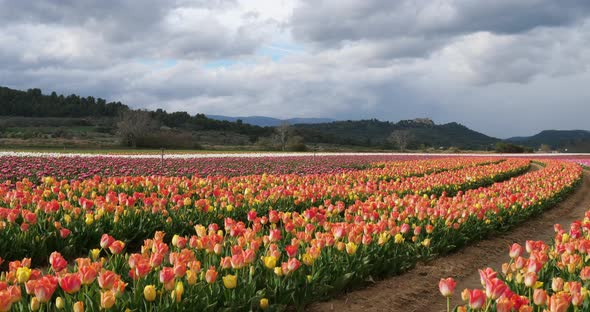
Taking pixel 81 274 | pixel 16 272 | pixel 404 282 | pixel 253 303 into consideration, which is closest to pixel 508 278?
pixel 404 282

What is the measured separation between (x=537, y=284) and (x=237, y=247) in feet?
7.63

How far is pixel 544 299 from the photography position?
10.4 feet

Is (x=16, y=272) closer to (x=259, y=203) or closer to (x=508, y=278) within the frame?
(x=508, y=278)

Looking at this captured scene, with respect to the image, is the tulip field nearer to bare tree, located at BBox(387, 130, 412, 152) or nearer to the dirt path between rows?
the dirt path between rows

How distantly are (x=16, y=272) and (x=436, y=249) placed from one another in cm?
521

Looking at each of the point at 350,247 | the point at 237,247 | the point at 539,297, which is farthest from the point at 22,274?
the point at 539,297

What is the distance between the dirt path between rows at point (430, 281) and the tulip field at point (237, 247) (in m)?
0.14

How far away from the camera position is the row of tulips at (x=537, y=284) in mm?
3029

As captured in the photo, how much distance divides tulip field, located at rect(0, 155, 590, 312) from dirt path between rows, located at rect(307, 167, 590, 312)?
14 cm

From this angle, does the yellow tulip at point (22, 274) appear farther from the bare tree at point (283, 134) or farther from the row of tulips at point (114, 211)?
the bare tree at point (283, 134)

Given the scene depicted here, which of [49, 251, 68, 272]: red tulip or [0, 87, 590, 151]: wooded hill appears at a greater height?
Answer: [0, 87, 590, 151]: wooded hill

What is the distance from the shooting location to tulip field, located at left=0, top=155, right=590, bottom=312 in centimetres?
340

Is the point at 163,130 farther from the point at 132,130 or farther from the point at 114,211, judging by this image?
the point at 114,211

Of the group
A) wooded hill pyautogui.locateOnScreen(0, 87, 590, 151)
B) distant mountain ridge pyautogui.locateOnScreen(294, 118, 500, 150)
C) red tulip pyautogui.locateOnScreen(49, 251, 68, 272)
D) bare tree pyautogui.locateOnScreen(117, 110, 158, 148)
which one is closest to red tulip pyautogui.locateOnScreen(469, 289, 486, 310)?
red tulip pyautogui.locateOnScreen(49, 251, 68, 272)
